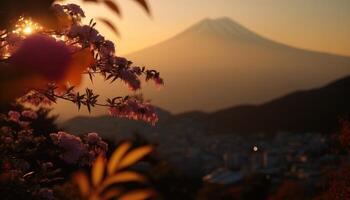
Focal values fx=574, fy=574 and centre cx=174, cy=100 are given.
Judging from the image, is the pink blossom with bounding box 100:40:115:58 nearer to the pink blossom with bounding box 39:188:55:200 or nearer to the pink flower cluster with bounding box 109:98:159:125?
the pink flower cluster with bounding box 109:98:159:125

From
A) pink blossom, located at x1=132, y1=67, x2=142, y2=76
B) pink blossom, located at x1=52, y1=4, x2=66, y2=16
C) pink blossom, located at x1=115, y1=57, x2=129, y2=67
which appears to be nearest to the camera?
pink blossom, located at x1=52, y1=4, x2=66, y2=16

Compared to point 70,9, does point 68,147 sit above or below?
below

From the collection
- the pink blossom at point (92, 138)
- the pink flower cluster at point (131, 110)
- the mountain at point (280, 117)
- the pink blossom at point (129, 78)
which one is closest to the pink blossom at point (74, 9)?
the pink blossom at point (129, 78)

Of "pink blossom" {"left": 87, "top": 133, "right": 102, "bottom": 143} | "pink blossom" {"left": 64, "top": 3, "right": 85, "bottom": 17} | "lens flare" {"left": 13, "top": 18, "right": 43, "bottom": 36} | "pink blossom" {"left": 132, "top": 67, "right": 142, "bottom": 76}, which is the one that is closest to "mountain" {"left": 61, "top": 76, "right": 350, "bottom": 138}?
"pink blossom" {"left": 87, "top": 133, "right": 102, "bottom": 143}

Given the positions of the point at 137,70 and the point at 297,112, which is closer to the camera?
the point at 137,70

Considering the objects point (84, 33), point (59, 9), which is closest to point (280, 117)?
point (59, 9)

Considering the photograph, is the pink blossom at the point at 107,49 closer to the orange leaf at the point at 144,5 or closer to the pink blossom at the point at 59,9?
the pink blossom at the point at 59,9

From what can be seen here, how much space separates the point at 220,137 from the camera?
181 meters

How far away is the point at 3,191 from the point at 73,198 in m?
5.39

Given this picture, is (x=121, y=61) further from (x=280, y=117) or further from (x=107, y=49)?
(x=280, y=117)

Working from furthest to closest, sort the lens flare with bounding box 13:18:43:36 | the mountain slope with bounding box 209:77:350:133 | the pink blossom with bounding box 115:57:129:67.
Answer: the mountain slope with bounding box 209:77:350:133
the pink blossom with bounding box 115:57:129:67
the lens flare with bounding box 13:18:43:36

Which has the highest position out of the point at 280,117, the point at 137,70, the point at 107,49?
the point at 280,117

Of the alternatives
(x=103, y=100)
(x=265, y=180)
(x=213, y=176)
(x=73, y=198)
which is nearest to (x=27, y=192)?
(x=103, y=100)

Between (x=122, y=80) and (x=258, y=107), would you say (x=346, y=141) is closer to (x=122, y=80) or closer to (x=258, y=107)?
(x=122, y=80)
